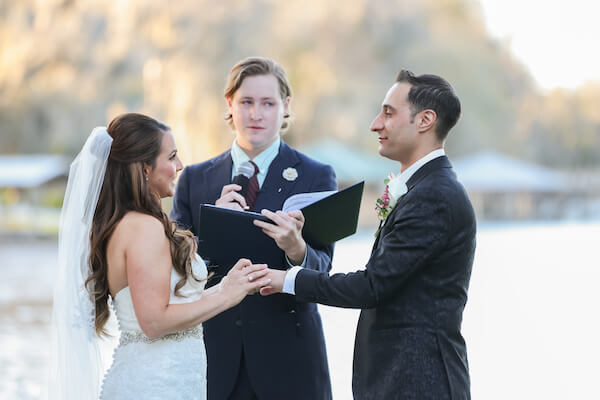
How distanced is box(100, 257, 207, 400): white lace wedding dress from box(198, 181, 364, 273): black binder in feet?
0.45

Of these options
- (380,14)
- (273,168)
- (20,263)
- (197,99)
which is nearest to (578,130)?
(380,14)

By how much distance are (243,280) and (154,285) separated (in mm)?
352

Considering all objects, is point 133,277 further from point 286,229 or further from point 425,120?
point 425,120

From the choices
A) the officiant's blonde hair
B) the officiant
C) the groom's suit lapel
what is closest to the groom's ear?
the groom's suit lapel

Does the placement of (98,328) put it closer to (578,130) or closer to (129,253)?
(129,253)

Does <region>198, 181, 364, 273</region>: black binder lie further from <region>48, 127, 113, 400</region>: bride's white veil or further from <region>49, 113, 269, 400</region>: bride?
<region>48, 127, 113, 400</region>: bride's white veil

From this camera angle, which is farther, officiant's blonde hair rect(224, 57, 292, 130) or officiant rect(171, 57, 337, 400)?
officiant's blonde hair rect(224, 57, 292, 130)

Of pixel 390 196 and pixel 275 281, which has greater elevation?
pixel 390 196

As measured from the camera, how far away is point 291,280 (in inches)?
103

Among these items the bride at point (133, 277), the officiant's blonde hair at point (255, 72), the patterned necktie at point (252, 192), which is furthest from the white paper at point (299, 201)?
the officiant's blonde hair at point (255, 72)

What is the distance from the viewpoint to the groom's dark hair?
8.23 ft

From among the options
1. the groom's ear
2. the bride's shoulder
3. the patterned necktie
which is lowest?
the bride's shoulder

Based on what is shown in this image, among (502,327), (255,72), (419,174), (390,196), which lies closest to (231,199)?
(255,72)

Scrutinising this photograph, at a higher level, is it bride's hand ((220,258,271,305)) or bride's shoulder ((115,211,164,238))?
bride's shoulder ((115,211,164,238))
